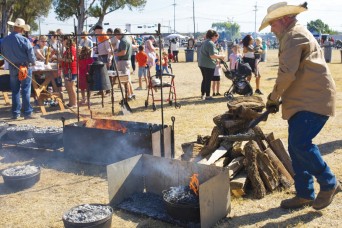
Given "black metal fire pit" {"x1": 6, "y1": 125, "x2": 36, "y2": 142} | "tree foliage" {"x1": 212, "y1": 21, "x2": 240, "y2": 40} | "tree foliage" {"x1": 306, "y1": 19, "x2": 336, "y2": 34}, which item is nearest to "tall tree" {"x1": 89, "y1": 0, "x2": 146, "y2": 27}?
"tree foliage" {"x1": 306, "y1": 19, "x2": 336, "y2": 34}

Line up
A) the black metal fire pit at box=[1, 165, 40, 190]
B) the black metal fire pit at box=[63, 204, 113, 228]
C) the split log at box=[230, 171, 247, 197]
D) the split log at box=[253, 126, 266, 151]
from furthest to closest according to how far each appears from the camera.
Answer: the split log at box=[253, 126, 266, 151] → the black metal fire pit at box=[1, 165, 40, 190] → the split log at box=[230, 171, 247, 197] → the black metal fire pit at box=[63, 204, 113, 228]

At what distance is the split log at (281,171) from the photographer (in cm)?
474

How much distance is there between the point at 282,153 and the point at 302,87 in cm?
156

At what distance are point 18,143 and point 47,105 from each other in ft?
13.4

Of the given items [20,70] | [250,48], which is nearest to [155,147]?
[20,70]

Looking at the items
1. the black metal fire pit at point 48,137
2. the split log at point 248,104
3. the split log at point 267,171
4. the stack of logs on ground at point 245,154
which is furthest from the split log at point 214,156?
the black metal fire pit at point 48,137

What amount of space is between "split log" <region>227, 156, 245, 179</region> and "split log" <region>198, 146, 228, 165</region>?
0.72 ft

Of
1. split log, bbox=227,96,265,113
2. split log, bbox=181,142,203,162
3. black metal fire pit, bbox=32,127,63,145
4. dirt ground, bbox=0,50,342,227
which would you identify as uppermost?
split log, bbox=227,96,265,113

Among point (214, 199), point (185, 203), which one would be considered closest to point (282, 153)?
point (214, 199)

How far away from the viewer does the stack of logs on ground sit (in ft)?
15.2

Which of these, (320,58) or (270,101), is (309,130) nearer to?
(270,101)

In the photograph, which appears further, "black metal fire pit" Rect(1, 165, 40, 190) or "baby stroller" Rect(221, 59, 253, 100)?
"baby stroller" Rect(221, 59, 253, 100)

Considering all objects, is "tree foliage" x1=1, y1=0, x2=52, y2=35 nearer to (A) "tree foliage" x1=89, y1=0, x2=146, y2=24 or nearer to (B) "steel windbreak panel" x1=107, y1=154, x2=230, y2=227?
(A) "tree foliage" x1=89, y1=0, x2=146, y2=24

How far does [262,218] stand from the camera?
405 cm
